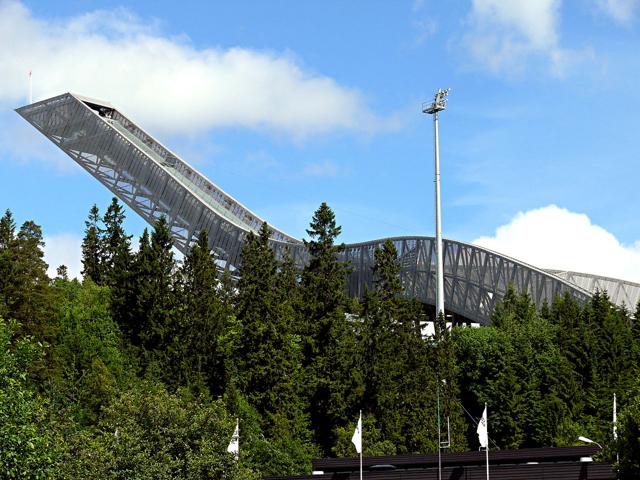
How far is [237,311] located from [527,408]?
79.6 ft

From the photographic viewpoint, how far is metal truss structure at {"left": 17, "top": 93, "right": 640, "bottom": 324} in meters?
111

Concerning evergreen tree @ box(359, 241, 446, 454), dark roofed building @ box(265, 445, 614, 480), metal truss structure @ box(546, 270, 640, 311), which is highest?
metal truss structure @ box(546, 270, 640, 311)

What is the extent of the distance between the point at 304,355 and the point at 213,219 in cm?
3745

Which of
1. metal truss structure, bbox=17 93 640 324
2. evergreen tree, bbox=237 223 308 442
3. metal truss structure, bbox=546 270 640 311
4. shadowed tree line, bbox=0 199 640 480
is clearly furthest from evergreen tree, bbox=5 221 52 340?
metal truss structure, bbox=546 270 640 311

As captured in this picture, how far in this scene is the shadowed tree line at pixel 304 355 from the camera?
7981 cm

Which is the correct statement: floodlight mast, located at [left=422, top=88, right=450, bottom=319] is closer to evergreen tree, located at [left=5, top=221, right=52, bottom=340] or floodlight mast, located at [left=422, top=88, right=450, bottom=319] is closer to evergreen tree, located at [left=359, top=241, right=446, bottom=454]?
evergreen tree, located at [left=359, top=241, right=446, bottom=454]

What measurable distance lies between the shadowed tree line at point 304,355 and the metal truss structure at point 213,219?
12.9 metres

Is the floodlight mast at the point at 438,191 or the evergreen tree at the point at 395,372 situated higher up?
the floodlight mast at the point at 438,191

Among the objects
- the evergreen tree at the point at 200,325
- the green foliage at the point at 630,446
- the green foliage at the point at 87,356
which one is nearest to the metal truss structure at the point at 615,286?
the evergreen tree at the point at 200,325

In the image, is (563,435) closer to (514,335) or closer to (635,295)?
(514,335)

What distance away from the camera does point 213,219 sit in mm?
124125

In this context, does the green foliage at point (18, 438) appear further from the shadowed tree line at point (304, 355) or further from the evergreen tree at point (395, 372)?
the evergreen tree at point (395, 372)

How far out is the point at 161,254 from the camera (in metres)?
90.2

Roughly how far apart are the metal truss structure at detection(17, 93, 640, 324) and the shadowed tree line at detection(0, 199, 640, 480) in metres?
12.9
